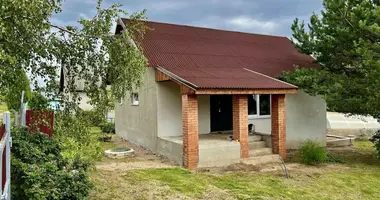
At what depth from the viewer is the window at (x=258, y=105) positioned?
44.4 ft

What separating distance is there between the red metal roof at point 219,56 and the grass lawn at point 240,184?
8.88 ft

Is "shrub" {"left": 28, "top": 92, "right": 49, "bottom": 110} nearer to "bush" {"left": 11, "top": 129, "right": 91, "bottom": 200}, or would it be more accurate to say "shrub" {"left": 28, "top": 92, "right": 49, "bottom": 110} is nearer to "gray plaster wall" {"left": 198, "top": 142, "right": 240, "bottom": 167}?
"bush" {"left": 11, "top": 129, "right": 91, "bottom": 200}

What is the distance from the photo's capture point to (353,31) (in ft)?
33.2

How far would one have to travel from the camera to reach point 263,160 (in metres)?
10.2

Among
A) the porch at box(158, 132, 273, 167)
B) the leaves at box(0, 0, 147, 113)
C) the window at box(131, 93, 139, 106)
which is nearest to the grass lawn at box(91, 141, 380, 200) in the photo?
the porch at box(158, 132, 273, 167)

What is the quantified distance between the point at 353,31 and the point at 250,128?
5222mm

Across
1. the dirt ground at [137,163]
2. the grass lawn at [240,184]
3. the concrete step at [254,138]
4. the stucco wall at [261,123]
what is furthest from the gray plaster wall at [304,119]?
the dirt ground at [137,163]

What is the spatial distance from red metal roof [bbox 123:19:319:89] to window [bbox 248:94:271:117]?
4.28 ft

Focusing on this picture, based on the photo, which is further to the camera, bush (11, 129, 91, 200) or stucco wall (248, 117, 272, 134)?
stucco wall (248, 117, 272, 134)

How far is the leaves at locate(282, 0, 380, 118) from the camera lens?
9.24 metres

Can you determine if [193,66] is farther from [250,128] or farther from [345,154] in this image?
[345,154]

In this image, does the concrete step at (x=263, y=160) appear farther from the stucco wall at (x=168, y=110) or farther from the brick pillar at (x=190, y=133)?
the stucco wall at (x=168, y=110)

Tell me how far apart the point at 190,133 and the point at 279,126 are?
11.3ft

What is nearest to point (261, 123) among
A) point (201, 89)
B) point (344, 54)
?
point (344, 54)
